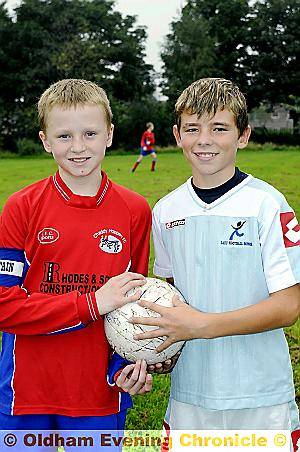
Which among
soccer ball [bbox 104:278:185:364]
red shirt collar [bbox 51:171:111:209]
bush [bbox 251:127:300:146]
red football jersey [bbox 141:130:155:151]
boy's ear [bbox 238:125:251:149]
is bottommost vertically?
bush [bbox 251:127:300:146]

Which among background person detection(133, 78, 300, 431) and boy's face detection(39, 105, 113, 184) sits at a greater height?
boy's face detection(39, 105, 113, 184)

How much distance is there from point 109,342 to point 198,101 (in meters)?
1.11

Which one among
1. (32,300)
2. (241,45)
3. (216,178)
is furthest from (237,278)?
(241,45)

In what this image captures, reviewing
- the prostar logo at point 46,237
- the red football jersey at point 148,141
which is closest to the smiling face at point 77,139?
the prostar logo at point 46,237

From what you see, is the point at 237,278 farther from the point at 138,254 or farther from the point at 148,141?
the point at 148,141

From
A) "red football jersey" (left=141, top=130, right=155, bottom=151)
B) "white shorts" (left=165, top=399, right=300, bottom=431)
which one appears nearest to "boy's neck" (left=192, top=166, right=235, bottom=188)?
"white shorts" (left=165, top=399, right=300, bottom=431)

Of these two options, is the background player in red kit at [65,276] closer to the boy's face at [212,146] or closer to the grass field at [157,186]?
the boy's face at [212,146]

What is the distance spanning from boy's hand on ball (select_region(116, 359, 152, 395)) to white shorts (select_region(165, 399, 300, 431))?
0.89 feet

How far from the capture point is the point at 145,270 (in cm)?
314

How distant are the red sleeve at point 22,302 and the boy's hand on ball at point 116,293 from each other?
0.11 ft

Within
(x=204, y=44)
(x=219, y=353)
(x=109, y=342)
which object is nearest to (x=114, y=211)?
(x=109, y=342)

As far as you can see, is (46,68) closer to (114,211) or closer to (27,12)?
(27,12)

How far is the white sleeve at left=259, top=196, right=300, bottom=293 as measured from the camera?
2.84 meters

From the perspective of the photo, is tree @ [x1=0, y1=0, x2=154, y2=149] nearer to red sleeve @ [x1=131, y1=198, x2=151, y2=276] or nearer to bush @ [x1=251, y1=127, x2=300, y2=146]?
bush @ [x1=251, y1=127, x2=300, y2=146]
